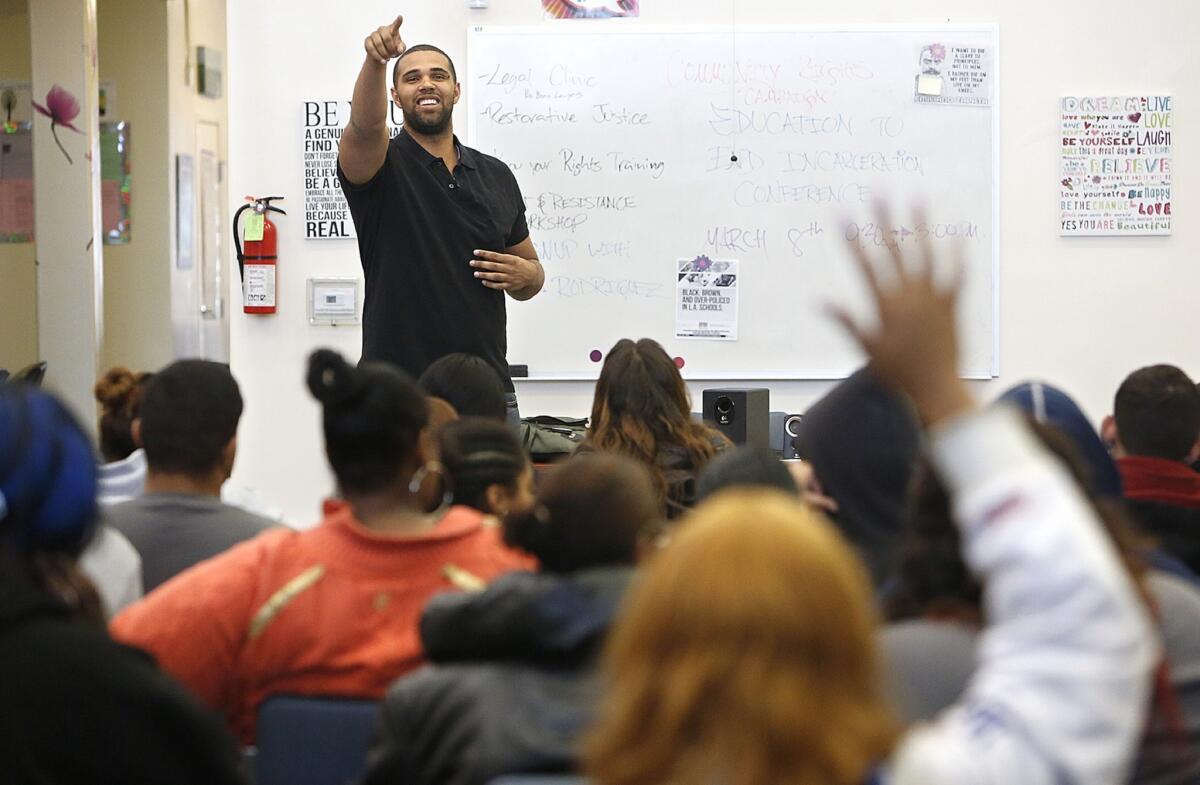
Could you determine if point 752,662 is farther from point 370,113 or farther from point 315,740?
point 370,113

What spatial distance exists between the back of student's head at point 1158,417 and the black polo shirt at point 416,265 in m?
Result: 1.72

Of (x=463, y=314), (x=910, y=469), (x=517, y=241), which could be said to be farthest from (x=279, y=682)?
(x=517, y=241)

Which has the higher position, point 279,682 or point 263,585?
point 263,585

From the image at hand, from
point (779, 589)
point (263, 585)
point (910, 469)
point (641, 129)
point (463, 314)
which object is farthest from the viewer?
point (641, 129)

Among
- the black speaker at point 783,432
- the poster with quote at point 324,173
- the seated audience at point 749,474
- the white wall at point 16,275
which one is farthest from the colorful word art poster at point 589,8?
the seated audience at point 749,474

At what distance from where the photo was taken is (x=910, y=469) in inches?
77.1

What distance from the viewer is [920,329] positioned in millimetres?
1075

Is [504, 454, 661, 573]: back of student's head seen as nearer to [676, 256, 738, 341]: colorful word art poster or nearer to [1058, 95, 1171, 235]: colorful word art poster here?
[676, 256, 738, 341]: colorful word art poster

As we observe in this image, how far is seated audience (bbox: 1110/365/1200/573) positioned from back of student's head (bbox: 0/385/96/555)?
Result: 1.86 m

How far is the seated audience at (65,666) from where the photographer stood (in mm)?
1223

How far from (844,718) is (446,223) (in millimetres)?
3015

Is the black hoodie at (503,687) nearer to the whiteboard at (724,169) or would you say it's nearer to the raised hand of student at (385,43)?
the raised hand of student at (385,43)

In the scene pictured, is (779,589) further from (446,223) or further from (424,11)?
(424,11)

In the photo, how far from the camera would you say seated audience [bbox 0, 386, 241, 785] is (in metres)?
1.22
